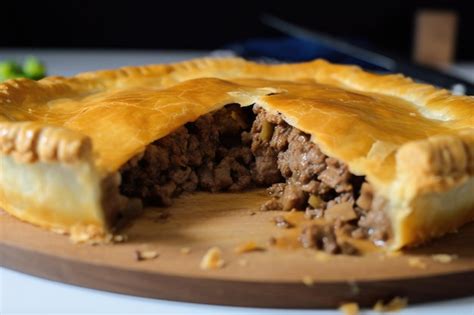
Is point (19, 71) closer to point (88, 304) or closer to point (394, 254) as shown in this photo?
point (88, 304)

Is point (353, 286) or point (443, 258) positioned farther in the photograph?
point (443, 258)

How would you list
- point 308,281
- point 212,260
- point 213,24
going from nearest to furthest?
point 308,281, point 212,260, point 213,24

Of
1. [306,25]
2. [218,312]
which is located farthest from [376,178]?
[306,25]

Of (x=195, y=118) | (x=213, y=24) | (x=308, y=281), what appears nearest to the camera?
(x=308, y=281)

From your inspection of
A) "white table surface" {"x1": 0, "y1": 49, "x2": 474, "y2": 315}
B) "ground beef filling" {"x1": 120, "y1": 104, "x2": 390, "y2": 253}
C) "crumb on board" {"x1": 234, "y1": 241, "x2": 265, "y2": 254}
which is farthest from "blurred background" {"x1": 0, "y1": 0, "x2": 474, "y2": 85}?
"white table surface" {"x1": 0, "y1": 49, "x2": 474, "y2": 315}

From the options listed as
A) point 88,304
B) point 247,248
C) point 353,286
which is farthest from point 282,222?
point 88,304

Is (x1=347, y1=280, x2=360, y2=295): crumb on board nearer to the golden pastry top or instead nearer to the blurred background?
the golden pastry top
